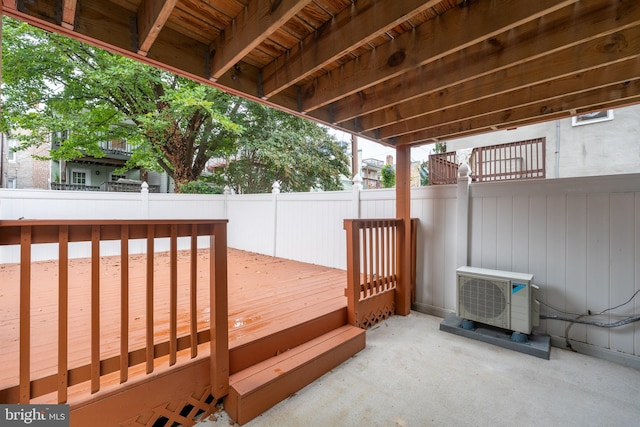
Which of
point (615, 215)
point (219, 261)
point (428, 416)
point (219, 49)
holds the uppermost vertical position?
point (219, 49)

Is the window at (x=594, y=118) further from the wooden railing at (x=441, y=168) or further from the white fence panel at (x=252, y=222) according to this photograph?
the white fence panel at (x=252, y=222)

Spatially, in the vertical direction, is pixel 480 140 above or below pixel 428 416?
above

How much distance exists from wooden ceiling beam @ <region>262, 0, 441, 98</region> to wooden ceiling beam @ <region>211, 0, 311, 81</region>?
369 millimetres

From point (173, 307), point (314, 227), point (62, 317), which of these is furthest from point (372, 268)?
point (62, 317)

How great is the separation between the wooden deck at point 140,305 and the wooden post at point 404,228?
0.78 metres

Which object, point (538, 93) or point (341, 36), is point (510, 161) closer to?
point (538, 93)

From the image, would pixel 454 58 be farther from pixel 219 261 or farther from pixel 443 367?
pixel 443 367

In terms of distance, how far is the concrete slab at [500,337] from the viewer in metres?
2.52

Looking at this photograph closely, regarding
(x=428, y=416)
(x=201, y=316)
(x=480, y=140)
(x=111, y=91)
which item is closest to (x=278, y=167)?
(x=111, y=91)

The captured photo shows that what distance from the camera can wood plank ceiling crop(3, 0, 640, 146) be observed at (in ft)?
4.68

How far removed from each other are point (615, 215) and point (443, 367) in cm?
201

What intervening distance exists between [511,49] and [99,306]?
281cm

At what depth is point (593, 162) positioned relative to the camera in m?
5.37

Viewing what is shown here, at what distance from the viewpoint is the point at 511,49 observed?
5.68 ft
